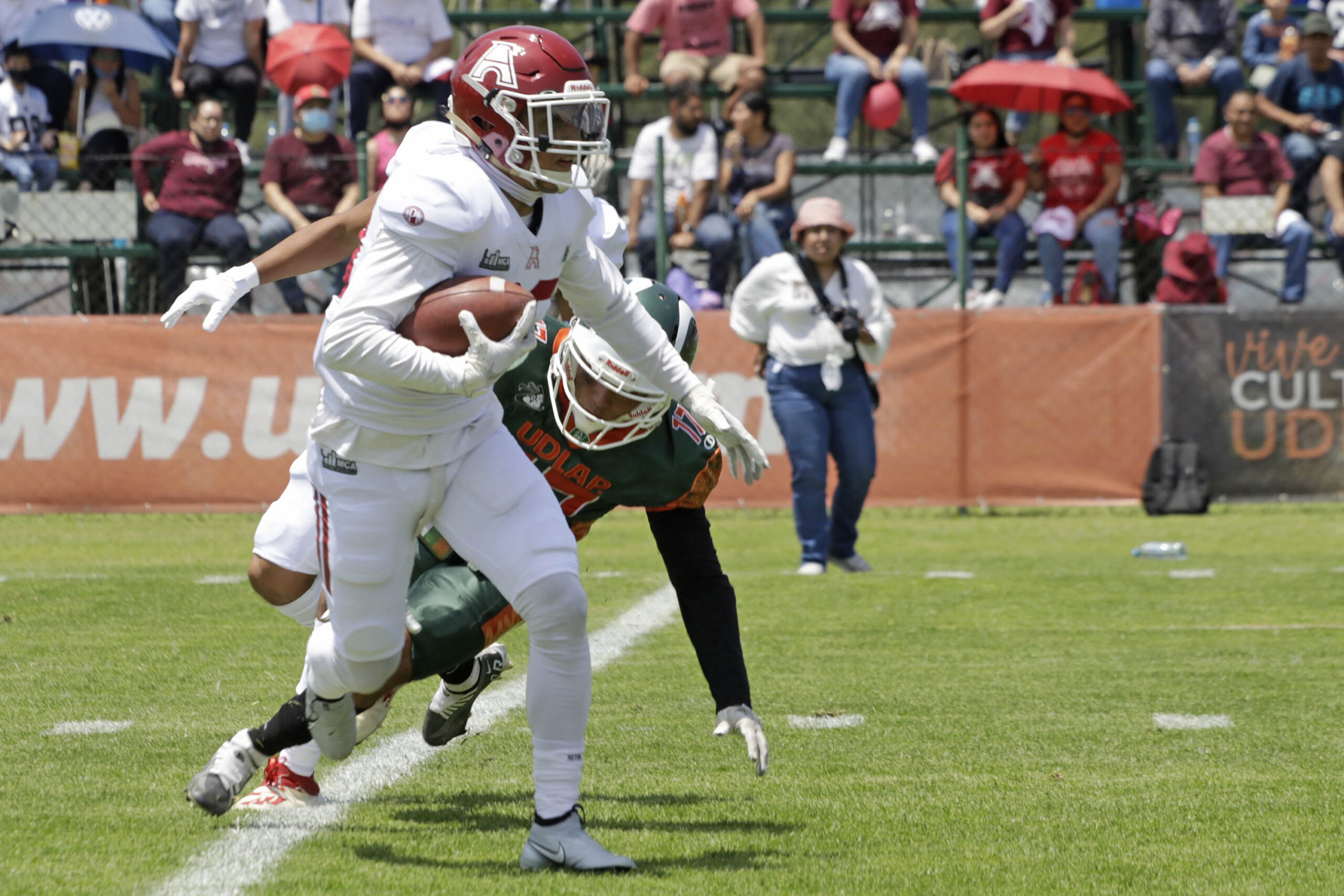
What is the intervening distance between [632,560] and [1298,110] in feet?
23.7

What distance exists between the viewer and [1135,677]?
5934 millimetres

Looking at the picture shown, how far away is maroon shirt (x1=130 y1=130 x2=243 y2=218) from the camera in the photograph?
37.8ft

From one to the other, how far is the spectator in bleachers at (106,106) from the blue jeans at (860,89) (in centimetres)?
540

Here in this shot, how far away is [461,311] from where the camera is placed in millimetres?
3465

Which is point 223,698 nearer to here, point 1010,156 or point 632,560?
point 632,560

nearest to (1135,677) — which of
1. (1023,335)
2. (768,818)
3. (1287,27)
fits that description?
(768,818)

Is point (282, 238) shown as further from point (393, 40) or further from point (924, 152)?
point (924, 152)

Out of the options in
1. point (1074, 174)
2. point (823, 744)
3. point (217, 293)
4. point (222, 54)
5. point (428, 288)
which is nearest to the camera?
point (428, 288)

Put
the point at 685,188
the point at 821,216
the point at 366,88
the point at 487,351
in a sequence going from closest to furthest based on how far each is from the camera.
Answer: the point at 487,351, the point at 821,216, the point at 685,188, the point at 366,88

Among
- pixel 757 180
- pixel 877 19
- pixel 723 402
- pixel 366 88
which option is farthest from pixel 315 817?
pixel 877 19

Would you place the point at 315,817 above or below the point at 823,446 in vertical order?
above

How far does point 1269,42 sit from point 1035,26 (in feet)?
6.70

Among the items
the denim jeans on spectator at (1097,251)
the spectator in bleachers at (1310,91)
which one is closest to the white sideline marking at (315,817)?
the denim jeans on spectator at (1097,251)

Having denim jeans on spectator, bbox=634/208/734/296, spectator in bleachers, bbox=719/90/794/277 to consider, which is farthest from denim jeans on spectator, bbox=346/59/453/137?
spectator in bleachers, bbox=719/90/794/277
